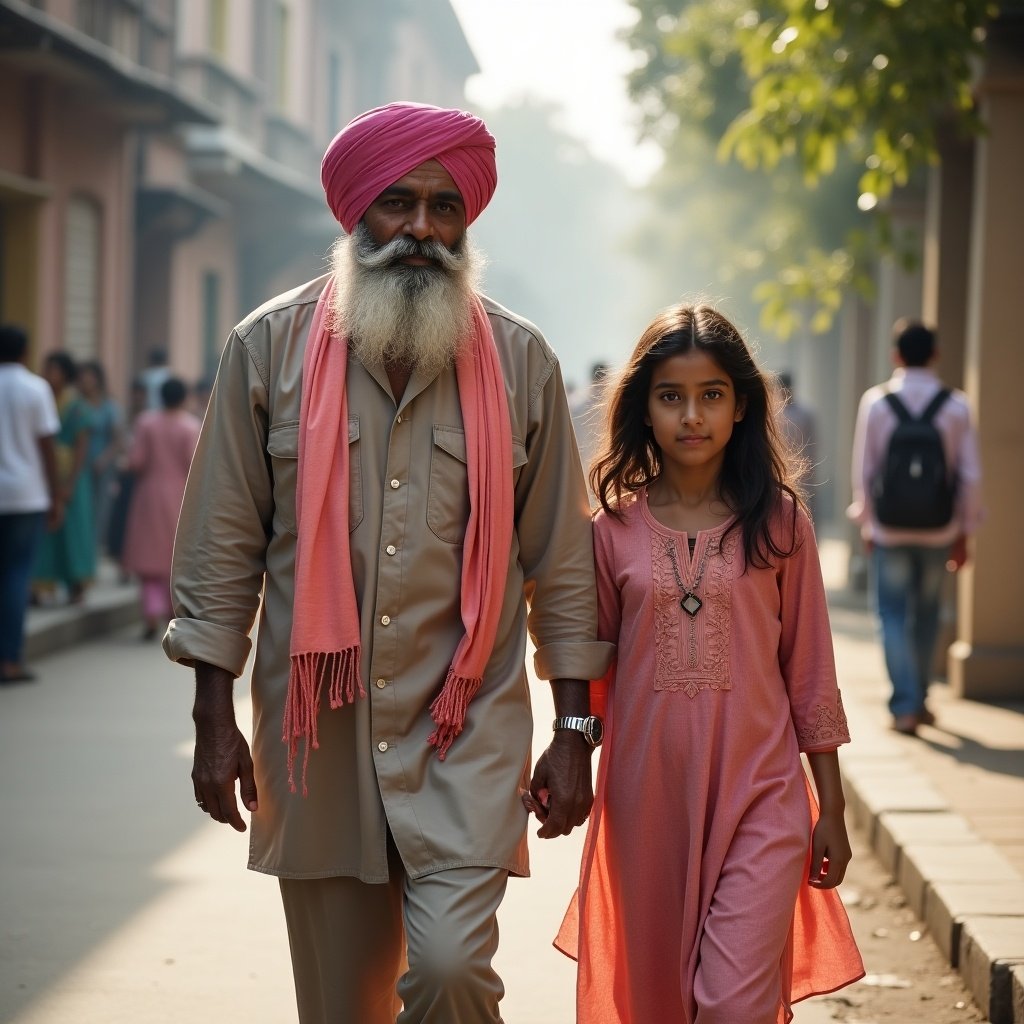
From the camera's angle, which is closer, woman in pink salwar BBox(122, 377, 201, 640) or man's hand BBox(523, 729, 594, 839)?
man's hand BBox(523, 729, 594, 839)

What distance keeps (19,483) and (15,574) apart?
0.53 metres

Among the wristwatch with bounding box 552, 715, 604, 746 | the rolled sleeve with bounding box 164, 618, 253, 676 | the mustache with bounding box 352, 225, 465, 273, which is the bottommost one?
the wristwatch with bounding box 552, 715, 604, 746

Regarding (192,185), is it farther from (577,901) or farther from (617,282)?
(617,282)

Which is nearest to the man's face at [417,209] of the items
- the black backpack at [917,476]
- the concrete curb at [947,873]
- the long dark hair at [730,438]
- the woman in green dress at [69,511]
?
the long dark hair at [730,438]

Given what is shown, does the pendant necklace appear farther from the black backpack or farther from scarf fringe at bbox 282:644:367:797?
the black backpack

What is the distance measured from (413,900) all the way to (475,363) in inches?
43.0

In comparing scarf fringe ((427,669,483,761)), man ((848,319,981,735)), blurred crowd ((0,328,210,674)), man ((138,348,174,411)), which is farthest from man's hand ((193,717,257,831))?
man ((138,348,174,411))

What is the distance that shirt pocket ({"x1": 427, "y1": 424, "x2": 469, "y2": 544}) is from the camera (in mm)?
3611

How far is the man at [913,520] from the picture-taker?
8.79 m

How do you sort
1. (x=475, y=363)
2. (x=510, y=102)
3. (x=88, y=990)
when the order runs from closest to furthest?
(x=475, y=363)
(x=88, y=990)
(x=510, y=102)

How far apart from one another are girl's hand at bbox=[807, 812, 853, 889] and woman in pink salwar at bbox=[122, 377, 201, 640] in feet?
32.1

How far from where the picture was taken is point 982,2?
798 centimetres

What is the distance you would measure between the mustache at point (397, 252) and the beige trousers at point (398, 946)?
1.21 m

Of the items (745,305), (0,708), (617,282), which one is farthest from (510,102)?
(0,708)
